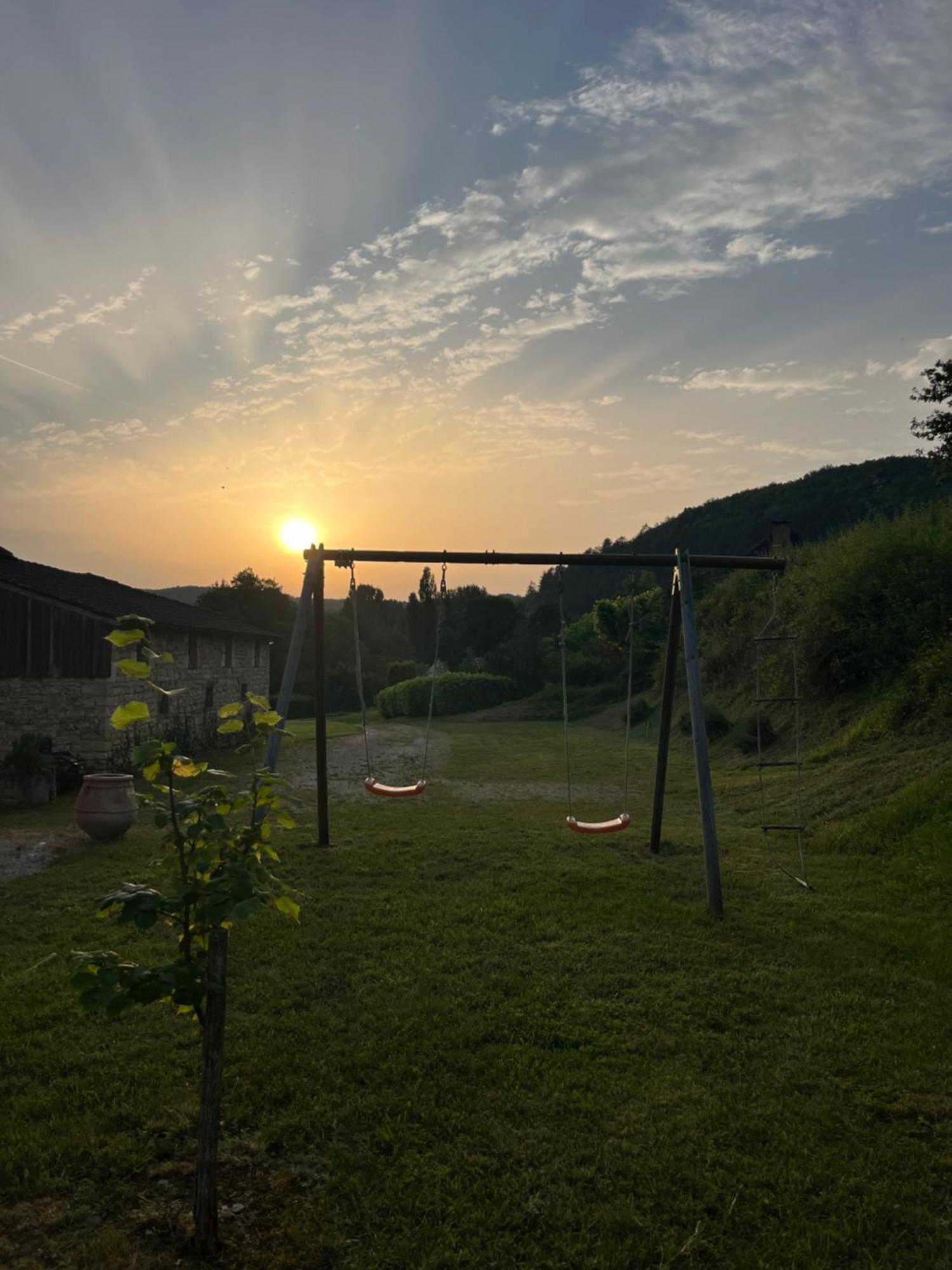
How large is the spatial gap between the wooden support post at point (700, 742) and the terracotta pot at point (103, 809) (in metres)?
7.09

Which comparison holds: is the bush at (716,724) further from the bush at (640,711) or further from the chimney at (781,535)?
the chimney at (781,535)

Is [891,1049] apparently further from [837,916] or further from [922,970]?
[837,916]

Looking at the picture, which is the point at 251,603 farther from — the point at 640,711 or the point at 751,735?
the point at 751,735

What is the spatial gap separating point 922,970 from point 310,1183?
4792 millimetres

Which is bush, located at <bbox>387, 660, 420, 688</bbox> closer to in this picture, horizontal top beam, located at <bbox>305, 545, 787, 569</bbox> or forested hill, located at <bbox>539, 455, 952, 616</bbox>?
forested hill, located at <bbox>539, 455, 952, 616</bbox>

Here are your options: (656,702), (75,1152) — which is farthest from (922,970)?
(656,702)

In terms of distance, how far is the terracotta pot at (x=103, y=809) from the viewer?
10234mm

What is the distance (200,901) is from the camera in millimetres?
2865

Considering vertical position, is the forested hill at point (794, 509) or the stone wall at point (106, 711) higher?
the forested hill at point (794, 509)

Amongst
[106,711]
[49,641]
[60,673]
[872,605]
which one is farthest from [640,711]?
[49,641]

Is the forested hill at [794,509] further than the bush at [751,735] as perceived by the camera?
Yes

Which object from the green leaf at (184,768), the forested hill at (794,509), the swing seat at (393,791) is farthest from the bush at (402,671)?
the green leaf at (184,768)

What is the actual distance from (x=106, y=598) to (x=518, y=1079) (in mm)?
18599

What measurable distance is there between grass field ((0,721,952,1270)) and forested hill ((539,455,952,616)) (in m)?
35.3
